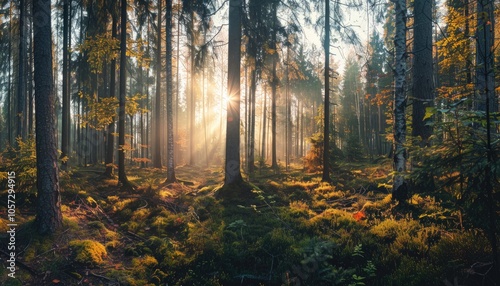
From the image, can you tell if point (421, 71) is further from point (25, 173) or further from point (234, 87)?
point (25, 173)

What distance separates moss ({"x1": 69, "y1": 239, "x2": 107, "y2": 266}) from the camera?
5.32 meters

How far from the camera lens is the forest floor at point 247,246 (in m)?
4.48

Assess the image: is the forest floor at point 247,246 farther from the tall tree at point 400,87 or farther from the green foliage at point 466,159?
the green foliage at point 466,159

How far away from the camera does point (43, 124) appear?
593cm

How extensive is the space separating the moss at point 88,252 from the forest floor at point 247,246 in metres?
0.02

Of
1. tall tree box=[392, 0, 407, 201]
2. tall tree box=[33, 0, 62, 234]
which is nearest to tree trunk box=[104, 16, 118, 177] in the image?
tall tree box=[33, 0, 62, 234]

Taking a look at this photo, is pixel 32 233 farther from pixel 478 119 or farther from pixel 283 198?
pixel 478 119

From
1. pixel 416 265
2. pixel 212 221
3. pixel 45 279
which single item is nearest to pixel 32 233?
pixel 45 279

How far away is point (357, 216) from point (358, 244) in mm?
2125

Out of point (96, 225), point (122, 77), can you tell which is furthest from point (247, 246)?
point (122, 77)

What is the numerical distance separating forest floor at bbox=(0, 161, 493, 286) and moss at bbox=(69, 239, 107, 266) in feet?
0.06

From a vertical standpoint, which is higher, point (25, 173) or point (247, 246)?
point (25, 173)

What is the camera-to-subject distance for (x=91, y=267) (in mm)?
5250

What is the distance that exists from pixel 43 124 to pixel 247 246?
17.8 ft
